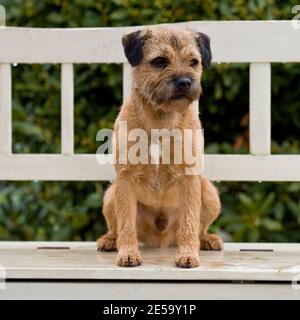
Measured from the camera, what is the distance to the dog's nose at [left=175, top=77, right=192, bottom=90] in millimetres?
3189

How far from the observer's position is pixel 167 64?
3.26 meters

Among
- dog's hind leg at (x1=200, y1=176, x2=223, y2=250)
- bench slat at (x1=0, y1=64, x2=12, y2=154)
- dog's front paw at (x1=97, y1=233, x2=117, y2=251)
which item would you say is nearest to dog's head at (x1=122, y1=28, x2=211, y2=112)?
dog's hind leg at (x1=200, y1=176, x2=223, y2=250)

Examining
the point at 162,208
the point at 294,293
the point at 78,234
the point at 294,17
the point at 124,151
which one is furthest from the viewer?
the point at 78,234

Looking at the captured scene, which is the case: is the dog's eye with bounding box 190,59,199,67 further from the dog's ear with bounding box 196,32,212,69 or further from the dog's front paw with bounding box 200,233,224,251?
the dog's front paw with bounding box 200,233,224,251

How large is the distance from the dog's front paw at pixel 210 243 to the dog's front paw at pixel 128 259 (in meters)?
0.51

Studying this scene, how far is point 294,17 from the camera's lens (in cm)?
431

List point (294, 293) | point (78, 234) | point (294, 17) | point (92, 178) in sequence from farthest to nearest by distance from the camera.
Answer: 1. point (78, 234)
2. point (294, 17)
3. point (92, 178)
4. point (294, 293)

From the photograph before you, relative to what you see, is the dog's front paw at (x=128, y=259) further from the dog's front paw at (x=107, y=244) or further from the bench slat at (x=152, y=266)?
the dog's front paw at (x=107, y=244)

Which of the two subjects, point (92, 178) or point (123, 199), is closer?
point (123, 199)

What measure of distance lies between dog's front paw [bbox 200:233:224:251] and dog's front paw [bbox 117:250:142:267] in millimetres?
509

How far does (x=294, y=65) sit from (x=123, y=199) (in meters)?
1.39

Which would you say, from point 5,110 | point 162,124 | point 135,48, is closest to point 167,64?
point 135,48
